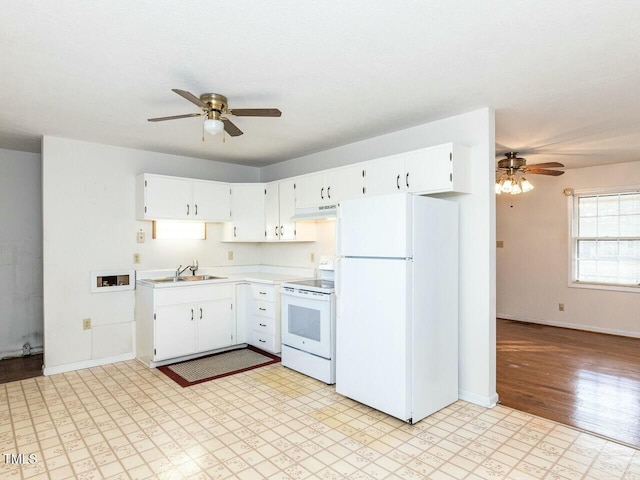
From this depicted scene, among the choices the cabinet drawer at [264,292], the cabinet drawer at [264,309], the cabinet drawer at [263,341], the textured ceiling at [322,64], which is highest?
the textured ceiling at [322,64]

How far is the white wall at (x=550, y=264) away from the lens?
5.52 m

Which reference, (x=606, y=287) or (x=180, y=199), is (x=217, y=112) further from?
(x=606, y=287)

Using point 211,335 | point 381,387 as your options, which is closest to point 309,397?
point 381,387

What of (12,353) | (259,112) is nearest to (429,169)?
(259,112)

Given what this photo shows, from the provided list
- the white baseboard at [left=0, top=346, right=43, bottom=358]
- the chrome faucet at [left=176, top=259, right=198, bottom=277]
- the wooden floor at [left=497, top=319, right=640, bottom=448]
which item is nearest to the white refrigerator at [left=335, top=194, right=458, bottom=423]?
the wooden floor at [left=497, top=319, right=640, bottom=448]

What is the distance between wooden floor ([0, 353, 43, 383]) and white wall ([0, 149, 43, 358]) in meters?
0.21

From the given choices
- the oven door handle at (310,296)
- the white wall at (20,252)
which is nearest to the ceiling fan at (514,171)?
the oven door handle at (310,296)

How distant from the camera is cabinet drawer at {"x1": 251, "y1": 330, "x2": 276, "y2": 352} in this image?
4.41 meters

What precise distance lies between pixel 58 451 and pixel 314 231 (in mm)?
3218

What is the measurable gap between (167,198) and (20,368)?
242cm

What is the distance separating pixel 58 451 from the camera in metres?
2.46

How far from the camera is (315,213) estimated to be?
416cm

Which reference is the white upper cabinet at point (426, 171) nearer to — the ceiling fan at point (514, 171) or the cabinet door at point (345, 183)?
the cabinet door at point (345, 183)

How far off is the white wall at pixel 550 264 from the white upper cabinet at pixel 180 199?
192 inches
